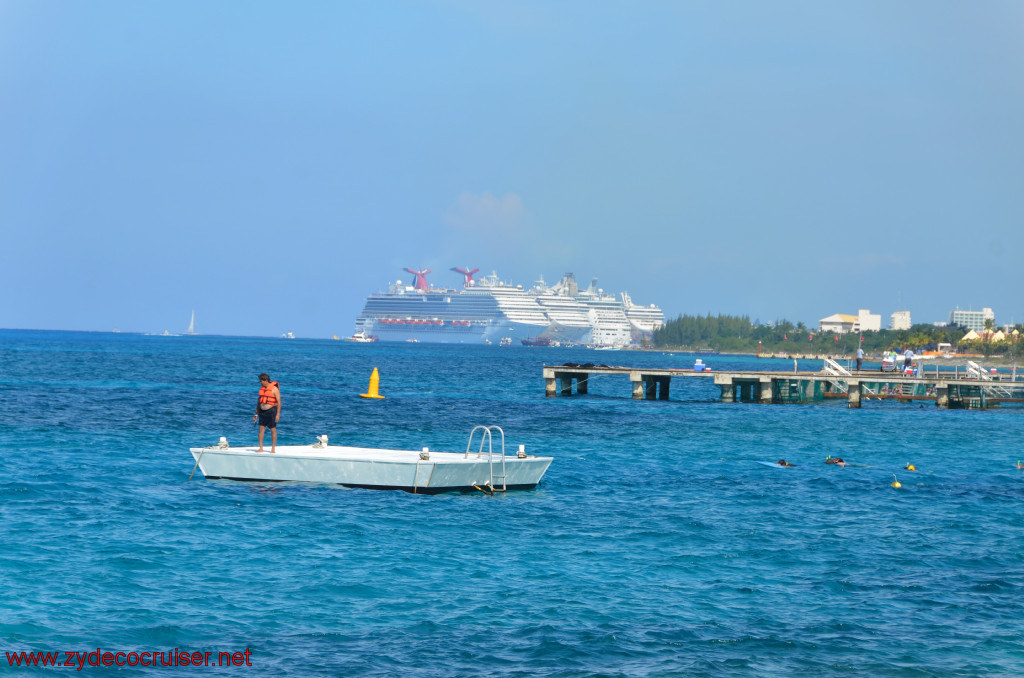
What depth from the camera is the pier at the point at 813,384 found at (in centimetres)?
5031

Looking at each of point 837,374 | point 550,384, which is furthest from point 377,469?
point 837,374

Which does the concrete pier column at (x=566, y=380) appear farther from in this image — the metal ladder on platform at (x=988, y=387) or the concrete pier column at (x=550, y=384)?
the metal ladder on platform at (x=988, y=387)

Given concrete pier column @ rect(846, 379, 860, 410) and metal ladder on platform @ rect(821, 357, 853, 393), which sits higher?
metal ladder on platform @ rect(821, 357, 853, 393)

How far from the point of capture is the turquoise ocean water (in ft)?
34.9

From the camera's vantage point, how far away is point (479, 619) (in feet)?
38.2

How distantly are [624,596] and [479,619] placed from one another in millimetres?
2015

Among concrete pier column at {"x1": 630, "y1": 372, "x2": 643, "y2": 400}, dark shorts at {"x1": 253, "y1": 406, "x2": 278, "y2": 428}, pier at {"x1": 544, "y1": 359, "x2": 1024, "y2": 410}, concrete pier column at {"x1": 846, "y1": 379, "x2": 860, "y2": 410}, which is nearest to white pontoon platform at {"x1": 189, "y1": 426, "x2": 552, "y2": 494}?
dark shorts at {"x1": 253, "y1": 406, "x2": 278, "y2": 428}

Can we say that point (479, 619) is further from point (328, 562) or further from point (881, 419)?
point (881, 419)

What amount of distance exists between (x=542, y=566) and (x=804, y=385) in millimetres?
44178

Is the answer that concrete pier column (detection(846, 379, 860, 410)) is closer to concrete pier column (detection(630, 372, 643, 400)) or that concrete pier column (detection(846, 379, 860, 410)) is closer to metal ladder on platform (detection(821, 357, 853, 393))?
metal ladder on platform (detection(821, 357, 853, 393))

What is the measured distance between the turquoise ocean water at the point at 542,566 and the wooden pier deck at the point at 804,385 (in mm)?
22038

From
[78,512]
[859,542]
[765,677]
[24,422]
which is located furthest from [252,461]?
[24,422]

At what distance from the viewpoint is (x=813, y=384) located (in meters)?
55.6

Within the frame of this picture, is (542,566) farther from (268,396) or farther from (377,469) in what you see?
(268,396)
